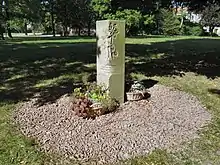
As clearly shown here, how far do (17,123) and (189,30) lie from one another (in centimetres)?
3712

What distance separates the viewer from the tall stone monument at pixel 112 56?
628cm

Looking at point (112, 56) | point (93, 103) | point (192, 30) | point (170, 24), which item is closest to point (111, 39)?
point (112, 56)

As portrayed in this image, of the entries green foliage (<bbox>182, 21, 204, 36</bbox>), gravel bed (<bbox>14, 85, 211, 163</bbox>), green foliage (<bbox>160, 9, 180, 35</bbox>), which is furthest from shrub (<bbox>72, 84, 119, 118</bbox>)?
green foliage (<bbox>182, 21, 204, 36</bbox>)

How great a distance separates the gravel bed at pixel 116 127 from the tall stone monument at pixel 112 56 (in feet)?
1.52

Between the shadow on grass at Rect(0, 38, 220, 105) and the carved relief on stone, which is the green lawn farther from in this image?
the carved relief on stone

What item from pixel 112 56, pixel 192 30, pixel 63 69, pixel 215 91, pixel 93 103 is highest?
pixel 112 56

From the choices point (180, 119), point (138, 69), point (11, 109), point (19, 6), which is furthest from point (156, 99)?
point (19, 6)

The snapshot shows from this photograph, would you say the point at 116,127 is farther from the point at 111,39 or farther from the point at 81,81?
the point at 81,81

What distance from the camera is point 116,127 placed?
18.2ft

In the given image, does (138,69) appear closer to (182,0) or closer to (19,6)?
(182,0)

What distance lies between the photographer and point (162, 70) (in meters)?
9.08

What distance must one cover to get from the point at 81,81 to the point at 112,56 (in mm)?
1743

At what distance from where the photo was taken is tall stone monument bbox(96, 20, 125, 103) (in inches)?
247

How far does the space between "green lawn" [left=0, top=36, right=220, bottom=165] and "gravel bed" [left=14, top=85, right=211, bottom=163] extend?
0.21 m
